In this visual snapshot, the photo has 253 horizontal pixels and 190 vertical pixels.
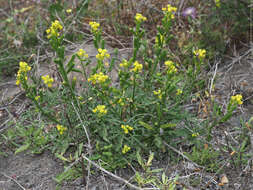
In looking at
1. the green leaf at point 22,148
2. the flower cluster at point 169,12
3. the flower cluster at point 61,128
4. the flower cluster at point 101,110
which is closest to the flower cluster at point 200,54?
the flower cluster at point 169,12

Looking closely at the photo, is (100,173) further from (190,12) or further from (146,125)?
(190,12)

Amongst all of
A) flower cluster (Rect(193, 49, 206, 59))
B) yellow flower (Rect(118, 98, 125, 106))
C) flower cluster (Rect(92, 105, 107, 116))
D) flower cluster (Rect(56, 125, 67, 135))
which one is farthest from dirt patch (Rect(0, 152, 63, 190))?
flower cluster (Rect(193, 49, 206, 59))

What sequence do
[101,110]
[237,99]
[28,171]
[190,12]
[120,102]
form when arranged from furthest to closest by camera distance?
[190,12] < [28,171] < [120,102] < [101,110] < [237,99]

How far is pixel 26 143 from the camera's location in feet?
7.54

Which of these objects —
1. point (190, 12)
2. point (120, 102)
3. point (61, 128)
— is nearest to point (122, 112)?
point (120, 102)

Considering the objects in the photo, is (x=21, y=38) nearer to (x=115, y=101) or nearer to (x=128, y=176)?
(x=115, y=101)

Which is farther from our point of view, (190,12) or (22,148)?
(190,12)

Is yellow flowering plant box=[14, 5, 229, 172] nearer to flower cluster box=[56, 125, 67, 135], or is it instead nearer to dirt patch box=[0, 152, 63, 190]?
flower cluster box=[56, 125, 67, 135]

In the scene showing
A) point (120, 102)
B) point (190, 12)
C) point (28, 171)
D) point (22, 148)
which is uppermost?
point (190, 12)

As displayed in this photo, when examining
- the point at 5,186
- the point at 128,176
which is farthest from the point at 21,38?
the point at 128,176

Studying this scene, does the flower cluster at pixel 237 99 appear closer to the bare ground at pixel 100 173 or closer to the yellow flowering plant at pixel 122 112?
the bare ground at pixel 100 173

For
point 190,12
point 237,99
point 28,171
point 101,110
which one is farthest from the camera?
point 190,12

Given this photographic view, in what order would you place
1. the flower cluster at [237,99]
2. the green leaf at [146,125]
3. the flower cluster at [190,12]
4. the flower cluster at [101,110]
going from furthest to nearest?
the flower cluster at [190,12] → the green leaf at [146,125] → the flower cluster at [101,110] → the flower cluster at [237,99]

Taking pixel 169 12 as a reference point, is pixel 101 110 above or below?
below
